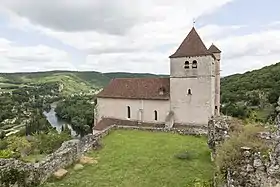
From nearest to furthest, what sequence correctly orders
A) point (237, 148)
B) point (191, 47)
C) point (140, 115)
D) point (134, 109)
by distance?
point (237, 148) → point (191, 47) → point (140, 115) → point (134, 109)

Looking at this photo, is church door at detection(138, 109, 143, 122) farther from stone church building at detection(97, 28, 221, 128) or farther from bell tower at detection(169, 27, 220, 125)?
bell tower at detection(169, 27, 220, 125)

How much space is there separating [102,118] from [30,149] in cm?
1146

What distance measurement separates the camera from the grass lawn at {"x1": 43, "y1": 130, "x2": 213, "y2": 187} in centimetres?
1578

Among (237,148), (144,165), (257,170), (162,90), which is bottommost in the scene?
(144,165)

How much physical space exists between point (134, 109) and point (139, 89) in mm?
2504

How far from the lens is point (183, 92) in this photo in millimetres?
34219

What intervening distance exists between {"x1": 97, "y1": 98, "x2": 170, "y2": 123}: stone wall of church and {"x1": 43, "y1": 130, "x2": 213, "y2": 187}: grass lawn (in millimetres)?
9986

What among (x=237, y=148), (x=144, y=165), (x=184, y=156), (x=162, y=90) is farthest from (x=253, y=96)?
(x=237, y=148)

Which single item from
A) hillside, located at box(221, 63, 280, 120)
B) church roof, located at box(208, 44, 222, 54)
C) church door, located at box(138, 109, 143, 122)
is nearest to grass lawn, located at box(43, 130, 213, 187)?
church door, located at box(138, 109, 143, 122)

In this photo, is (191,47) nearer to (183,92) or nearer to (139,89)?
(183,92)

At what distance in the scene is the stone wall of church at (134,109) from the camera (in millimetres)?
35344

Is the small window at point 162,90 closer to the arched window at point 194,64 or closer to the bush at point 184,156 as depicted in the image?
the arched window at point 194,64

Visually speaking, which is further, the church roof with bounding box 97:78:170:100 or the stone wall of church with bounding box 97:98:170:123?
the church roof with bounding box 97:78:170:100

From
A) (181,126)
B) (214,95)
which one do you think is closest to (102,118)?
(181,126)
